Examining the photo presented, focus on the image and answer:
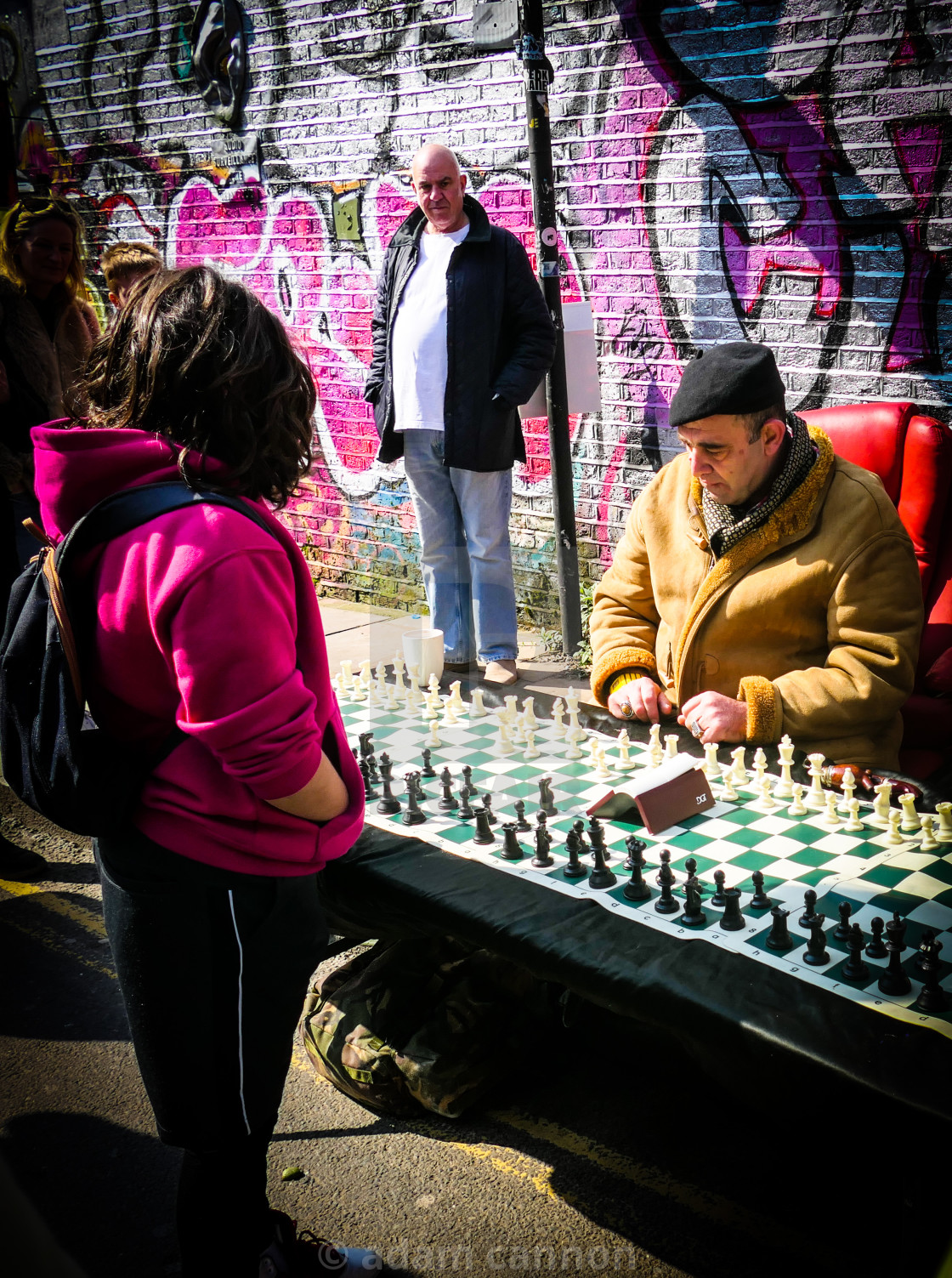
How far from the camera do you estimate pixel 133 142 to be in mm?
8711

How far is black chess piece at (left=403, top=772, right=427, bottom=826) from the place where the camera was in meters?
2.52

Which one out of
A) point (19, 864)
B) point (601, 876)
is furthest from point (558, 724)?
point (19, 864)

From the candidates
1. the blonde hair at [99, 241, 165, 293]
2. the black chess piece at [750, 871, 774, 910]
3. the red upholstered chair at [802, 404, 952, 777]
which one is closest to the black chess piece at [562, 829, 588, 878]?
the black chess piece at [750, 871, 774, 910]

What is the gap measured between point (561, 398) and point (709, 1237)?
4320 mm

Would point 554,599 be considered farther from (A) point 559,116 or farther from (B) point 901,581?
(B) point 901,581

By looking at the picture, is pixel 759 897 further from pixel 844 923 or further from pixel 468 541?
pixel 468 541

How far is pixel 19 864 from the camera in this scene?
4.00 m

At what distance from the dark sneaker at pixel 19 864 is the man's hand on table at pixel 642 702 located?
2349 mm

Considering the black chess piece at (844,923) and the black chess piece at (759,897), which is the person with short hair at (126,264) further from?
the black chess piece at (844,923)

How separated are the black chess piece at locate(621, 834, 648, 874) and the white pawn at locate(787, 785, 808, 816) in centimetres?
38

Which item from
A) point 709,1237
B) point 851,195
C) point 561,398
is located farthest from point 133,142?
point 709,1237

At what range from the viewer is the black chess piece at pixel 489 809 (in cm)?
246

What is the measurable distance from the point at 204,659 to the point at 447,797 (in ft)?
3.84

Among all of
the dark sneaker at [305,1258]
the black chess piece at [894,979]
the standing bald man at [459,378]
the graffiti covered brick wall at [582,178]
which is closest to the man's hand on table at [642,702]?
the black chess piece at [894,979]
